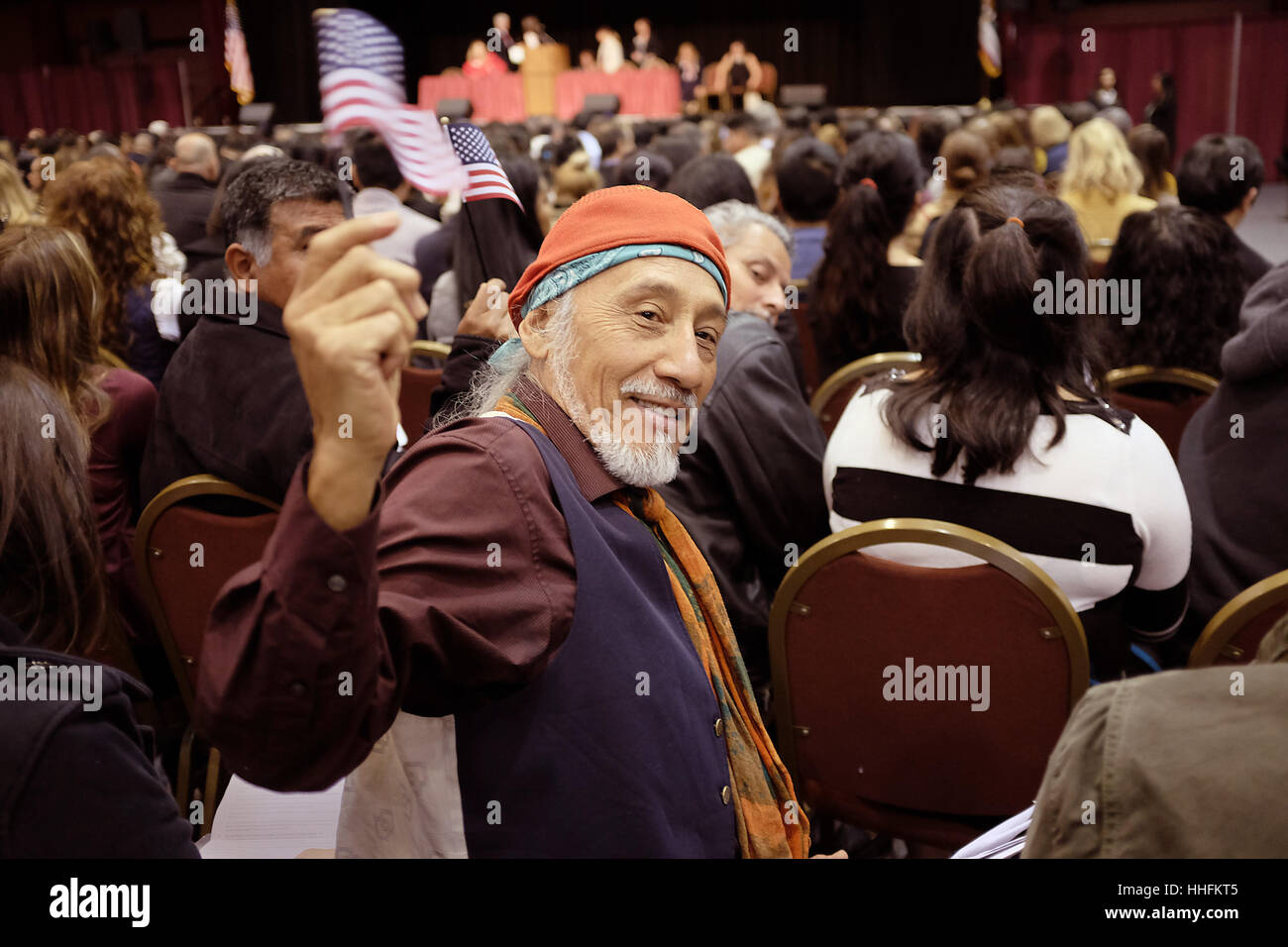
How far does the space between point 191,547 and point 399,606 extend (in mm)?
1267

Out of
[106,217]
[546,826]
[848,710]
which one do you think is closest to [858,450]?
[848,710]

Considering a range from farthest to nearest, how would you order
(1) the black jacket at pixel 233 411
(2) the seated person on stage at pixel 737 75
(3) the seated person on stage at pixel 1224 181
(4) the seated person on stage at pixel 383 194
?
(2) the seated person on stage at pixel 737 75 < (4) the seated person on stage at pixel 383 194 < (3) the seated person on stage at pixel 1224 181 < (1) the black jacket at pixel 233 411

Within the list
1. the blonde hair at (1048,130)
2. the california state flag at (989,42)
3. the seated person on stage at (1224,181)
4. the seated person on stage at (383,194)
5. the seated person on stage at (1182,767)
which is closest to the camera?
the seated person on stage at (1182,767)

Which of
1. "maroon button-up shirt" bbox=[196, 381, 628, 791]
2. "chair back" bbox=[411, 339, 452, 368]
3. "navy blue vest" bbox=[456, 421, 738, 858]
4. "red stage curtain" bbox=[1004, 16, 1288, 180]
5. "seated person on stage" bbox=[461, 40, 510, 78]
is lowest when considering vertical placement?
"navy blue vest" bbox=[456, 421, 738, 858]

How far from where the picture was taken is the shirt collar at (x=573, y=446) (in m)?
1.18

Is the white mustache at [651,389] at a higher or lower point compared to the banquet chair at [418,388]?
higher

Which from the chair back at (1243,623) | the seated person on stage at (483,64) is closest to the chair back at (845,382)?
the chair back at (1243,623)

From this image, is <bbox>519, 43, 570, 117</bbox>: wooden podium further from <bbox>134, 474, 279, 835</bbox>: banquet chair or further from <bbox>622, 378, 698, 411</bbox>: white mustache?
<bbox>622, 378, 698, 411</bbox>: white mustache

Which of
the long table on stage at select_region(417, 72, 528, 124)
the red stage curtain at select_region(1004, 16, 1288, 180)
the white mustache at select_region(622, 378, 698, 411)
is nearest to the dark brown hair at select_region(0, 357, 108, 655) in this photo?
the white mustache at select_region(622, 378, 698, 411)

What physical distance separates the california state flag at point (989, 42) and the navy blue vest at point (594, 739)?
14.1 m

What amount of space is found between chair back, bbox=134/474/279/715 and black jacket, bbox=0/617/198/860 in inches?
39.3

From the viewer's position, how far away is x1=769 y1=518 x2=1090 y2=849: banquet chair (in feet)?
5.10

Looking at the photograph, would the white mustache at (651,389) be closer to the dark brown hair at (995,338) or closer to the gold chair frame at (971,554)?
the gold chair frame at (971,554)

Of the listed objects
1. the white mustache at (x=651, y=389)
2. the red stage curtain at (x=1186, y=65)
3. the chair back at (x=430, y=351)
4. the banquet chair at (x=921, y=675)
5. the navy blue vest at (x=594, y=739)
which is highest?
the red stage curtain at (x=1186, y=65)
